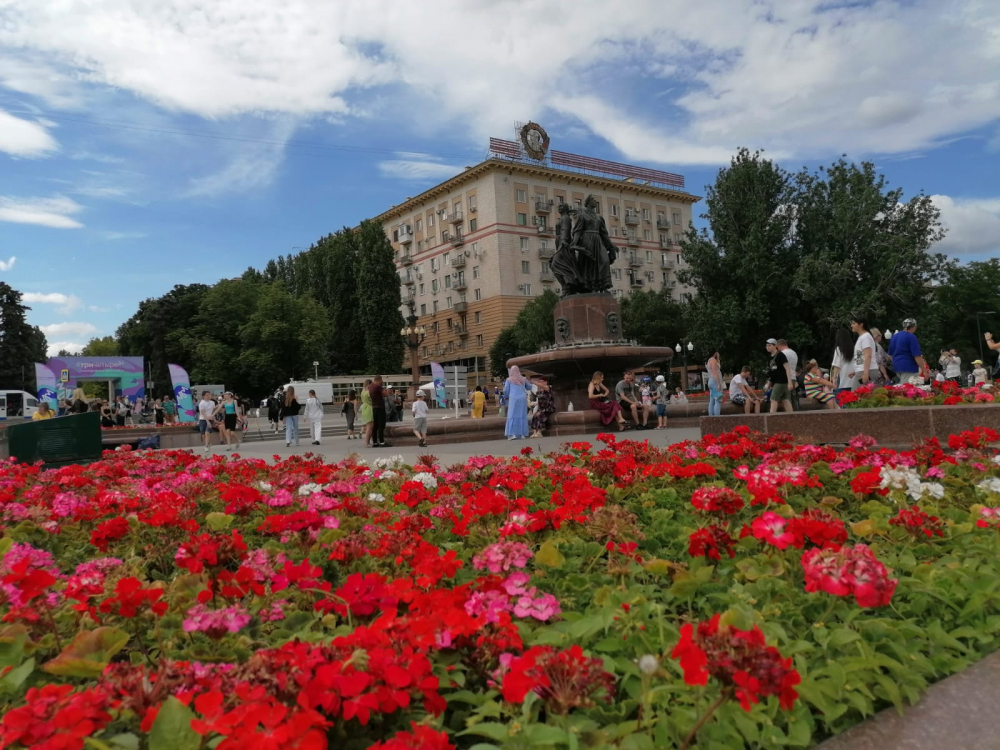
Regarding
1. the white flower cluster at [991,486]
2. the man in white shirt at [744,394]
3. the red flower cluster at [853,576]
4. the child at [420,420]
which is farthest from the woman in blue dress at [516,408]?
the red flower cluster at [853,576]

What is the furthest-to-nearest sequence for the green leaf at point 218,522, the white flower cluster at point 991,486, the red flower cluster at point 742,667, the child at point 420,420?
the child at point 420,420, the green leaf at point 218,522, the white flower cluster at point 991,486, the red flower cluster at point 742,667

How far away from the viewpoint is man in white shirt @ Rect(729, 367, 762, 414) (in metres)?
13.9

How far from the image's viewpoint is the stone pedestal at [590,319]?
17766 millimetres

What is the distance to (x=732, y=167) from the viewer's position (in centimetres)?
3778

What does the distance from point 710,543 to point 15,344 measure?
8875cm

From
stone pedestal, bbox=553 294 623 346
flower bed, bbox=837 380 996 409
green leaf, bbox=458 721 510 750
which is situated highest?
stone pedestal, bbox=553 294 623 346

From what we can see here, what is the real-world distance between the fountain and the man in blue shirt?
6117mm

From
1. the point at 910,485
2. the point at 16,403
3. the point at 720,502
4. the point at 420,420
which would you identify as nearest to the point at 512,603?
the point at 720,502

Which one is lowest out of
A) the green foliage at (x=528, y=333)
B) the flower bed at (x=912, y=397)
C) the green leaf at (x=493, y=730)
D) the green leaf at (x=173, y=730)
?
the green leaf at (x=493, y=730)

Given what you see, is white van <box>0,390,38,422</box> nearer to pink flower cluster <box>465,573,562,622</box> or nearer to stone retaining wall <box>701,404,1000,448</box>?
stone retaining wall <box>701,404,1000,448</box>

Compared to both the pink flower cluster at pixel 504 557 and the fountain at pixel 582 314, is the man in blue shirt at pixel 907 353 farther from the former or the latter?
the pink flower cluster at pixel 504 557

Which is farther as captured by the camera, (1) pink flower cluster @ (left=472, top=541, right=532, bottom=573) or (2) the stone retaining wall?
(2) the stone retaining wall

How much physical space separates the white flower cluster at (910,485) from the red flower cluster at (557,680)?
8.65 ft

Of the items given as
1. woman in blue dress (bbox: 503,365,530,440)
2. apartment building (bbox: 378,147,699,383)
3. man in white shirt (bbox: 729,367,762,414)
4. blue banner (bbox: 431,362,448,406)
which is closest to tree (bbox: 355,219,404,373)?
apartment building (bbox: 378,147,699,383)
